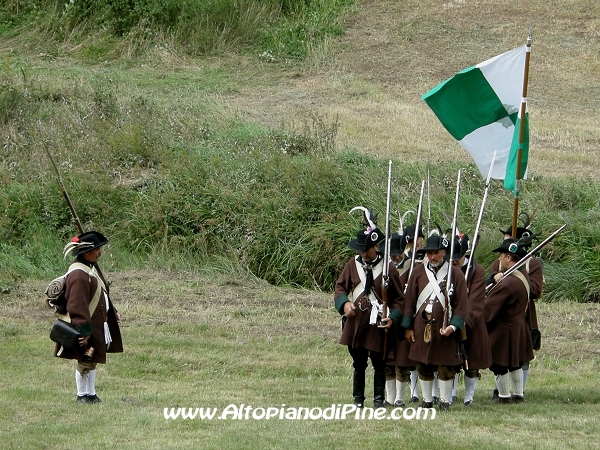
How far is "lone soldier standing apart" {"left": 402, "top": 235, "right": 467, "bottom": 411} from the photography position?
10312 millimetres

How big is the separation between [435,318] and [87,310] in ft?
10.6

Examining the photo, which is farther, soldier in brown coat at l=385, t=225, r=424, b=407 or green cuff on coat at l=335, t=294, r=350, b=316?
soldier in brown coat at l=385, t=225, r=424, b=407

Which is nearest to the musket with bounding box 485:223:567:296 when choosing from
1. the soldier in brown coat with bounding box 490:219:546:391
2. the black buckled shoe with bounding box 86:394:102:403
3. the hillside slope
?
the soldier in brown coat with bounding box 490:219:546:391

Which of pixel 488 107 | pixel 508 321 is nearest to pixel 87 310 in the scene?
pixel 508 321

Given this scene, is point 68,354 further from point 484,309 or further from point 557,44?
point 557,44

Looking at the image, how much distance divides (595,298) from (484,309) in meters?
6.82

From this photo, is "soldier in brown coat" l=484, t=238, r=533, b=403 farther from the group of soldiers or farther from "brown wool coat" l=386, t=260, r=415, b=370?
"brown wool coat" l=386, t=260, r=415, b=370

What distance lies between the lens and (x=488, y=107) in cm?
1280

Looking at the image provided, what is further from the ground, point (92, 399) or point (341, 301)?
point (341, 301)

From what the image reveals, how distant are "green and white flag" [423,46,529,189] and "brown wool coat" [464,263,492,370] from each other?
2150mm

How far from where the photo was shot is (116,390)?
12.0m

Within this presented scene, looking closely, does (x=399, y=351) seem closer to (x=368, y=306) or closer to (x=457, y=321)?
(x=368, y=306)

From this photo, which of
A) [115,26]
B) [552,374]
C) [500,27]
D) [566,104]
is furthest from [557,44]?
[552,374]

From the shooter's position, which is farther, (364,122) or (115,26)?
(115,26)
